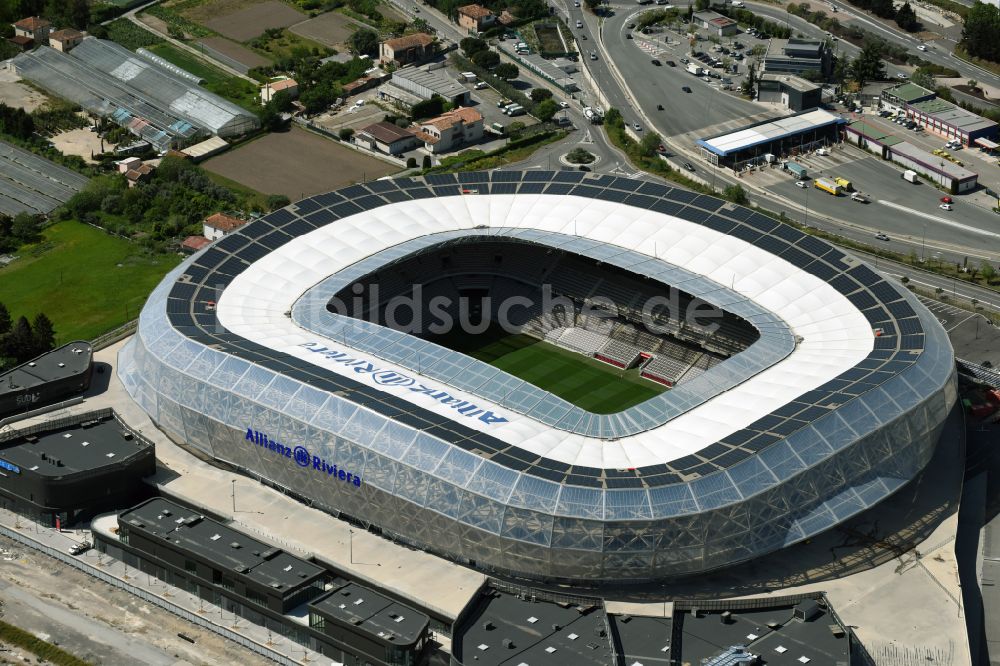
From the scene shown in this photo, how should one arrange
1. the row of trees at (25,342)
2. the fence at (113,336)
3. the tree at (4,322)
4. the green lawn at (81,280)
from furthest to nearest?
the green lawn at (81,280)
the tree at (4,322)
the fence at (113,336)
the row of trees at (25,342)

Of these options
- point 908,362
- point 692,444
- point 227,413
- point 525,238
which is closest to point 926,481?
point 908,362

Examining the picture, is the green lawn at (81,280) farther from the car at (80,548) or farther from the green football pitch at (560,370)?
the car at (80,548)

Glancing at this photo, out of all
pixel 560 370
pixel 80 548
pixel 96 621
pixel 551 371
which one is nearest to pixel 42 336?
pixel 80 548

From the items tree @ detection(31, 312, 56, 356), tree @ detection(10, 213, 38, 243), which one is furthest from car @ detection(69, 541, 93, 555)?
tree @ detection(10, 213, 38, 243)

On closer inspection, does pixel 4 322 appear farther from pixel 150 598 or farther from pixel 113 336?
pixel 150 598

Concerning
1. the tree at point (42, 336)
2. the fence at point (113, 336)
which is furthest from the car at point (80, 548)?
the tree at point (42, 336)

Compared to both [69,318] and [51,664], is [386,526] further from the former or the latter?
[69,318]
